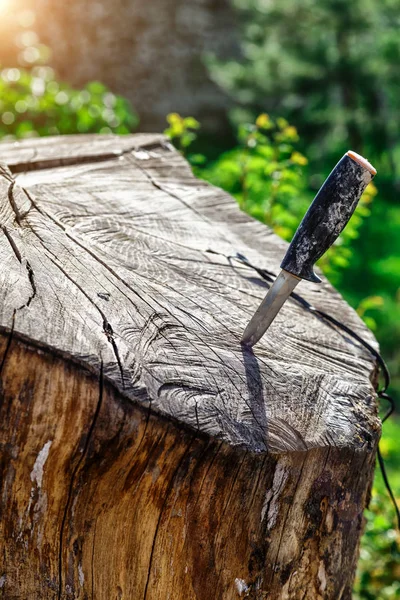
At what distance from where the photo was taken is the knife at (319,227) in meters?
1.12

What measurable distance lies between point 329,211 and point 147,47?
6.01 m

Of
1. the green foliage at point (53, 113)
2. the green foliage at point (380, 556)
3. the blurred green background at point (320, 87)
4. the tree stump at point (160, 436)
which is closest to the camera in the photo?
the tree stump at point (160, 436)

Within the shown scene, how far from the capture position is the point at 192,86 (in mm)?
6816

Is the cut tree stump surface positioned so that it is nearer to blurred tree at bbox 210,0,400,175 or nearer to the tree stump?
the tree stump

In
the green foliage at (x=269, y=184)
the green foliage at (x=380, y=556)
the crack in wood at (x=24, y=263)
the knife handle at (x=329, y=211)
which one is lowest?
the green foliage at (x=380, y=556)

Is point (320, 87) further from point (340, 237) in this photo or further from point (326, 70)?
point (340, 237)

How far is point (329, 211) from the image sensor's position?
1157 mm

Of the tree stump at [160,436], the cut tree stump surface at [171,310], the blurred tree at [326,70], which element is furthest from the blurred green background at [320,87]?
the tree stump at [160,436]

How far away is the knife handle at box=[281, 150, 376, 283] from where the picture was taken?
112cm

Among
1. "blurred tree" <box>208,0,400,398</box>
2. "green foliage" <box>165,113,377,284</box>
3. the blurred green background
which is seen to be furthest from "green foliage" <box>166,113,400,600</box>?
"blurred tree" <box>208,0,400,398</box>

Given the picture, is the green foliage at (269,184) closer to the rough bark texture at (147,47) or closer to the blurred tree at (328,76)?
the blurred tree at (328,76)

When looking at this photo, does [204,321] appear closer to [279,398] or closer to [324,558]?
[279,398]

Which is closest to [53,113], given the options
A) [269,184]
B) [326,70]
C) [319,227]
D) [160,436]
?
[269,184]

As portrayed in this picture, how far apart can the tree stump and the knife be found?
3.3 inches
